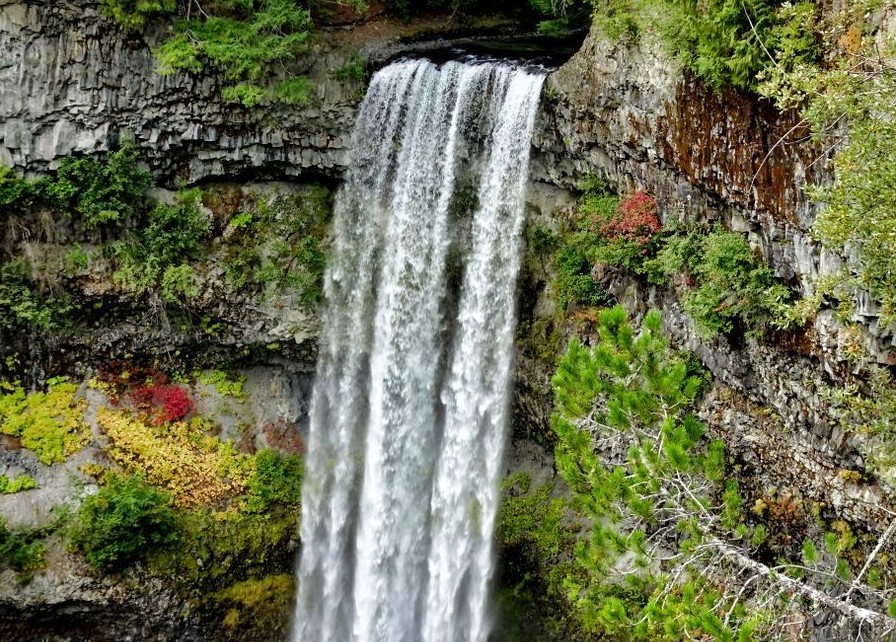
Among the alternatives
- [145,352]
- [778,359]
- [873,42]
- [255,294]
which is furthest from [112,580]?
[873,42]

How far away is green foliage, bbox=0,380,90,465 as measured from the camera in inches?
647

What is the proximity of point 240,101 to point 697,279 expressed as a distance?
1051 centimetres

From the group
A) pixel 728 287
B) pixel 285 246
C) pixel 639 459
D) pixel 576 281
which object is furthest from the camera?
pixel 285 246

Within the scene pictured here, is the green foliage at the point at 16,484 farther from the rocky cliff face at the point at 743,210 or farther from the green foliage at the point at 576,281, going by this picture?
the rocky cliff face at the point at 743,210

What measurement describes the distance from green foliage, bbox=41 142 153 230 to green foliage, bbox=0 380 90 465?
4.18 m

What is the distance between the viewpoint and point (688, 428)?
760cm

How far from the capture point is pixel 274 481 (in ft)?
57.5

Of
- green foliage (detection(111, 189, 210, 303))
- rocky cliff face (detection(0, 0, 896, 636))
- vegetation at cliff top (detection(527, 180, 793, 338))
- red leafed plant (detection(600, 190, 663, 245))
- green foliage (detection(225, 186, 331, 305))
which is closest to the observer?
rocky cliff face (detection(0, 0, 896, 636))

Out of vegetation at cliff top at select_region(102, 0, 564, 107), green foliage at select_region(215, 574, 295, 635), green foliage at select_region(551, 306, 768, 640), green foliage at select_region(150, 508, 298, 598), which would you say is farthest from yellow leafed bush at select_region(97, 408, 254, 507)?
green foliage at select_region(551, 306, 768, 640)

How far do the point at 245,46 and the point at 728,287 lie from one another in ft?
36.6

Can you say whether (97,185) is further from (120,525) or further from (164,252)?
(120,525)

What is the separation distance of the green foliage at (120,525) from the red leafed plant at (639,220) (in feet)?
37.8

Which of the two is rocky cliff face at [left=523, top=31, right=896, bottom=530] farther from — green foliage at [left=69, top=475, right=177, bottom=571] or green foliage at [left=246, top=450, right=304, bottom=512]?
green foliage at [left=69, top=475, right=177, bottom=571]

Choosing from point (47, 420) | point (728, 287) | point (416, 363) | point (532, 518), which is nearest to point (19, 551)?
point (47, 420)
